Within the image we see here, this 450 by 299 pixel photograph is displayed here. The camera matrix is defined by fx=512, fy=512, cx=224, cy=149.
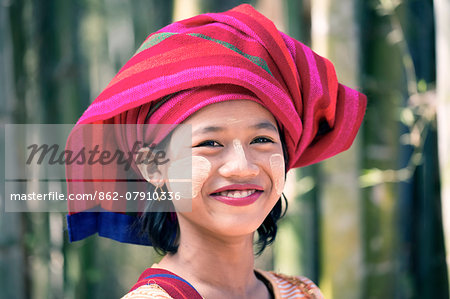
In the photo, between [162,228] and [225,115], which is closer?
[225,115]

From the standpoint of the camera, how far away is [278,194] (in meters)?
1.20

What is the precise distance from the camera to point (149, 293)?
107 centimetres

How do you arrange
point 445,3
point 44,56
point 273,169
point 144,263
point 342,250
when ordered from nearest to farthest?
point 273,169 → point 445,3 → point 342,250 → point 144,263 → point 44,56

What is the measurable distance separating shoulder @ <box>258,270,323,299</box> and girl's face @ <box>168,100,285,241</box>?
29cm

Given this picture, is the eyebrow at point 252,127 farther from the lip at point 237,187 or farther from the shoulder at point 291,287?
the shoulder at point 291,287

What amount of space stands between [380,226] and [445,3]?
960mm

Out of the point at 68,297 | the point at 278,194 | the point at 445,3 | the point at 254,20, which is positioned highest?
the point at 445,3

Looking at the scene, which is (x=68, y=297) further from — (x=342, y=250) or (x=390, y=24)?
(x=390, y=24)

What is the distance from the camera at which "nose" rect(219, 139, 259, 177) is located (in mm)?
1093

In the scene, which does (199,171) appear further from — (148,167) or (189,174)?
(148,167)

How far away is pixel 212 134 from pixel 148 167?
0.21 metres

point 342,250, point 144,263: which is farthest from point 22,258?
point 342,250

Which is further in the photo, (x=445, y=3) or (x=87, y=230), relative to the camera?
(x=445, y=3)

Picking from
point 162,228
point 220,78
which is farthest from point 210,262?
point 220,78
